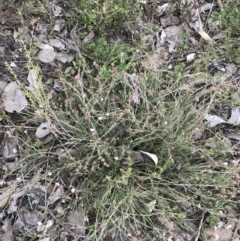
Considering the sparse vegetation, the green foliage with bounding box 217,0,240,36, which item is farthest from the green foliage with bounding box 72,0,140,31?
the green foliage with bounding box 217,0,240,36

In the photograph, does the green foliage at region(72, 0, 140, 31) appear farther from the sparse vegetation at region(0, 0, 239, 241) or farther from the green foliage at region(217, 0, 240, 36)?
the green foliage at region(217, 0, 240, 36)

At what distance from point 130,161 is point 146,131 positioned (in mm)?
190

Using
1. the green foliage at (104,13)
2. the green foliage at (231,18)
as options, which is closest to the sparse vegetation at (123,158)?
the green foliage at (104,13)

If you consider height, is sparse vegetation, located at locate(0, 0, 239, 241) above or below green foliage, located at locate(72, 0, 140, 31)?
below

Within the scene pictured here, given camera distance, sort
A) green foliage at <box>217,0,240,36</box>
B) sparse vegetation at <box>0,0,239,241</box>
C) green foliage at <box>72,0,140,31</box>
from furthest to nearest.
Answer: green foliage at <box>217,0,240,36</box> → green foliage at <box>72,0,140,31</box> → sparse vegetation at <box>0,0,239,241</box>

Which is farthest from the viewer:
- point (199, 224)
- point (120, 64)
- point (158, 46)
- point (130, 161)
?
point (158, 46)

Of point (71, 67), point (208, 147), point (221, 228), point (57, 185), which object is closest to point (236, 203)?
point (221, 228)

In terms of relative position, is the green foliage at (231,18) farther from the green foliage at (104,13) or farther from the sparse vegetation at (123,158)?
the green foliage at (104,13)

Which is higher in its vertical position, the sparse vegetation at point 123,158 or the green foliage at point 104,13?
the green foliage at point 104,13

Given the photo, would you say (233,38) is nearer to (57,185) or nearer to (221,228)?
(221,228)

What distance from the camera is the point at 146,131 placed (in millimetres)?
2330

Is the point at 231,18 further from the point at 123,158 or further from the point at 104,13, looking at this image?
the point at 123,158

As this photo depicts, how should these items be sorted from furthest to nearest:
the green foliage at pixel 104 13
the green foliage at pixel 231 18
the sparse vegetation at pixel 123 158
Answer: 1. the green foliage at pixel 231 18
2. the green foliage at pixel 104 13
3. the sparse vegetation at pixel 123 158

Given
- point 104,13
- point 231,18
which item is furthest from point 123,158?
point 231,18
